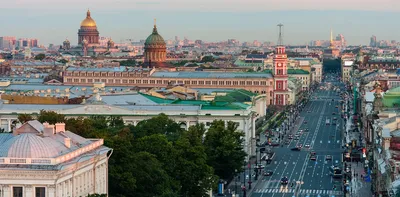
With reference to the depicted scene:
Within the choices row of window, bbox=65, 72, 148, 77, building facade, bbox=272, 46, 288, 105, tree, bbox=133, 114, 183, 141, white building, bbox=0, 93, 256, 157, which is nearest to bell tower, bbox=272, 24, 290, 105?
building facade, bbox=272, 46, 288, 105

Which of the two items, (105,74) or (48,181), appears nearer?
(48,181)

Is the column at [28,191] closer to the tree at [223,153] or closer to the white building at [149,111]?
the tree at [223,153]

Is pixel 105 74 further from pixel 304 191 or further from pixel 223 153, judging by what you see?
pixel 304 191

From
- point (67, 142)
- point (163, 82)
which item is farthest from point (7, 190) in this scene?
point (163, 82)

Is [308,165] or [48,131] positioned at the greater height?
[48,131]

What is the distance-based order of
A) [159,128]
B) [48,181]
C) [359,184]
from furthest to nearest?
[159,128], [359,184], [48,181]

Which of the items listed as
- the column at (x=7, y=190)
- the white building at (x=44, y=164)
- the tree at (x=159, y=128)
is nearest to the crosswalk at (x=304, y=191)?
the tree at (x=159, y=128)

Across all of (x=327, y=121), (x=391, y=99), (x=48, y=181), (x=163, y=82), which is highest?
(x=391, y=99)
